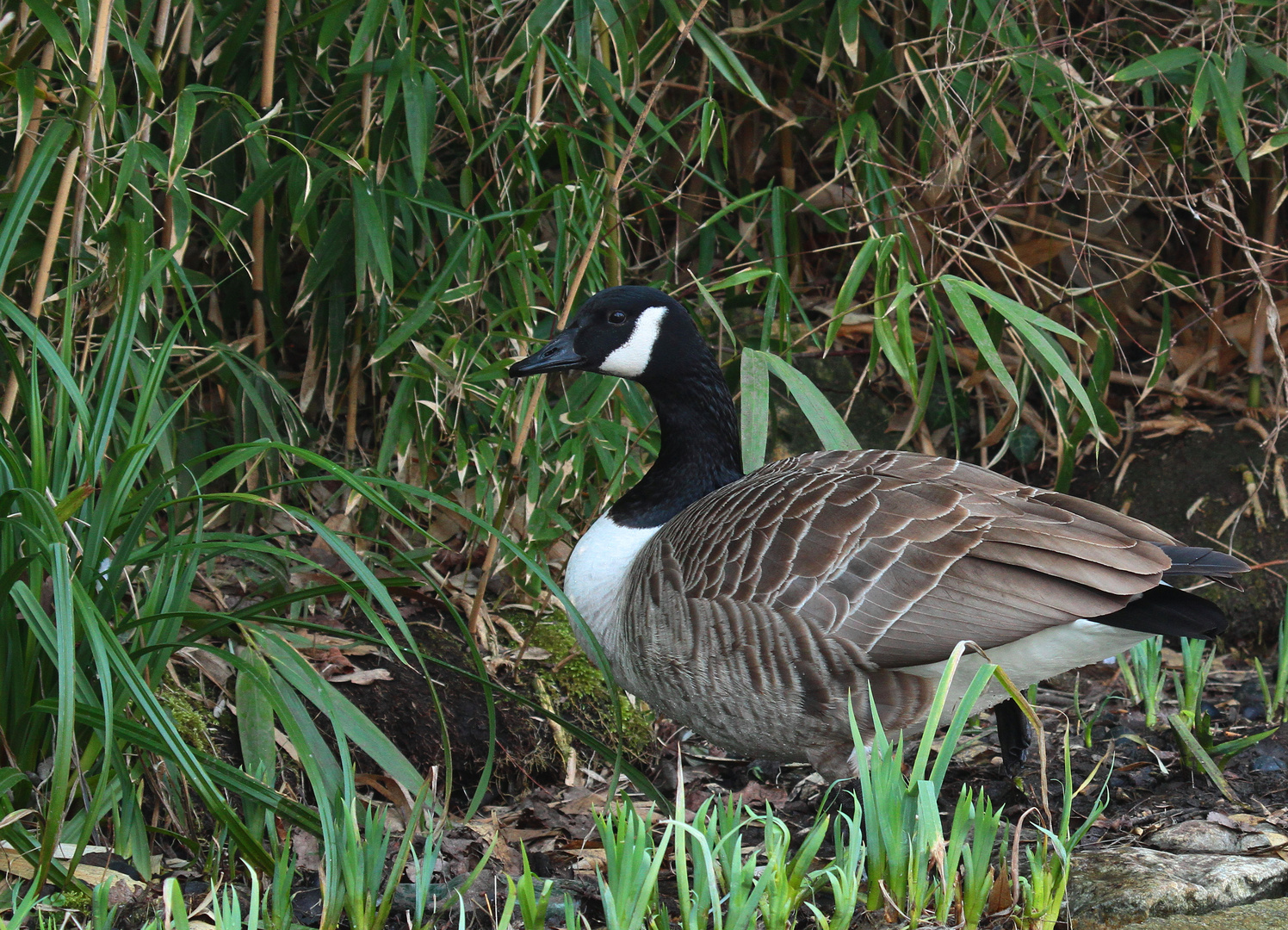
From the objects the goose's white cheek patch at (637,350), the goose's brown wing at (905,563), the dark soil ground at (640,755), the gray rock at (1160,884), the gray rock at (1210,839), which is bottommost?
the dark soil ground at (640,755)

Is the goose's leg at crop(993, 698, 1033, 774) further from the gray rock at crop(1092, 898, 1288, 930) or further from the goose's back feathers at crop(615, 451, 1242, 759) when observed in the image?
the gray rock at crop(1092, 898, 1288, 930)

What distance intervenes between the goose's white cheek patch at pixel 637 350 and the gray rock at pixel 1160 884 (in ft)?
5.45

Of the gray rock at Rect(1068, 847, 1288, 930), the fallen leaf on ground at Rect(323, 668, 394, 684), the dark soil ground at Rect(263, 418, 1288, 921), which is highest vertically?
the gray rock at Rect(1068, 847, 1288, 930)

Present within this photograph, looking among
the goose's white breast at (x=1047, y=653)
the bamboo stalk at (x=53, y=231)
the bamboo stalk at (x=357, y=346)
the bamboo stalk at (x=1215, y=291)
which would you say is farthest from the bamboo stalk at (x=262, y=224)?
the bamboo stalk at (x=1215, y=291)

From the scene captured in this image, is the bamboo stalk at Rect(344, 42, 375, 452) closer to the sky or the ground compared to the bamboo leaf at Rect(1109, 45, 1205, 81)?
closer to the ground

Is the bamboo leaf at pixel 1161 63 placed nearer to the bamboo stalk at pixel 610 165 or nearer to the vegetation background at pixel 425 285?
the vegetation background at pixel 425 285

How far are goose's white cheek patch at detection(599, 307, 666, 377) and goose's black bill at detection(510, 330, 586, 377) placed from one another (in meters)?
0.10

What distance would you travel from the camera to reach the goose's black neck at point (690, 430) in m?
3.50

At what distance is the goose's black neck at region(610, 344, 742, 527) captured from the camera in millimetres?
3504

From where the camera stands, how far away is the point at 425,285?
3971 millimetres

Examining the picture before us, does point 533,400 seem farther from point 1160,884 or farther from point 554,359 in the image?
point 1160,884

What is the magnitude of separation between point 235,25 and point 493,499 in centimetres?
155

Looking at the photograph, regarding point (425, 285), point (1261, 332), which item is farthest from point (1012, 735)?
point (1261, 332)

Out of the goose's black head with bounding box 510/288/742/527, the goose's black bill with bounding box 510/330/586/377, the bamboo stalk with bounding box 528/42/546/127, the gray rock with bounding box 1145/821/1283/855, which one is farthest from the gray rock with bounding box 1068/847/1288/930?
the bamboo stalk with bounding box 528/42/546/127
